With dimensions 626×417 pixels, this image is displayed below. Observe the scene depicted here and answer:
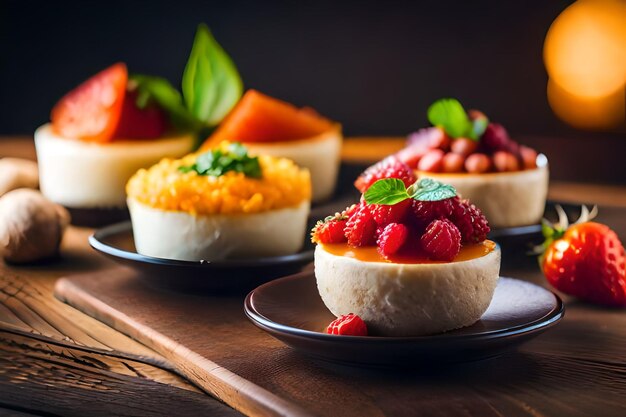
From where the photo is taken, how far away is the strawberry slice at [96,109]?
3.38m

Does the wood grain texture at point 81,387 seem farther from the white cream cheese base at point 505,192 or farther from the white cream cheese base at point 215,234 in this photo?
the white cream cheese base at point 505,192

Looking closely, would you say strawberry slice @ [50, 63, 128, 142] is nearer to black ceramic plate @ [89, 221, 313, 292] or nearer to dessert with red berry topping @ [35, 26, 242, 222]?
dessert with red berry topping @ [35, 26, 242, 222]

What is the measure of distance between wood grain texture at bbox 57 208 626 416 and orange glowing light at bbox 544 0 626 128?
378 centimetres

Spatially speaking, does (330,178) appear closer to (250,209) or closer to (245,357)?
(250,209)

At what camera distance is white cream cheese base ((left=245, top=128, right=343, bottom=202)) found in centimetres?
346

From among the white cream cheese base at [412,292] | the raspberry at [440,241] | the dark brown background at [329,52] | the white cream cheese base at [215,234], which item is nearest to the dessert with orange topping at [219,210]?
the white cream cheese base at [215,234]

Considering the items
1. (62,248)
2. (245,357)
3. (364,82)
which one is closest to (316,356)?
(245,357)

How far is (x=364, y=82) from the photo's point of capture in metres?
5.95

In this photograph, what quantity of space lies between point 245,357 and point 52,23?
3663 mm

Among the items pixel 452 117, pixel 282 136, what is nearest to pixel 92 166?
pixel 282 136

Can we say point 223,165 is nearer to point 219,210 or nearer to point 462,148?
point 219,210

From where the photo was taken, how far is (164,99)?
11.6 feet

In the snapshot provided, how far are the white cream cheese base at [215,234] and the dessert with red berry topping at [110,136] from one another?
78 centimetres

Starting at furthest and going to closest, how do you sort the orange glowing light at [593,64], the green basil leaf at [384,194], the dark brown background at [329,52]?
the orange glowing light at [593,64] < the dark brown background at [329,52] < the green basil leaf at [384,194]
